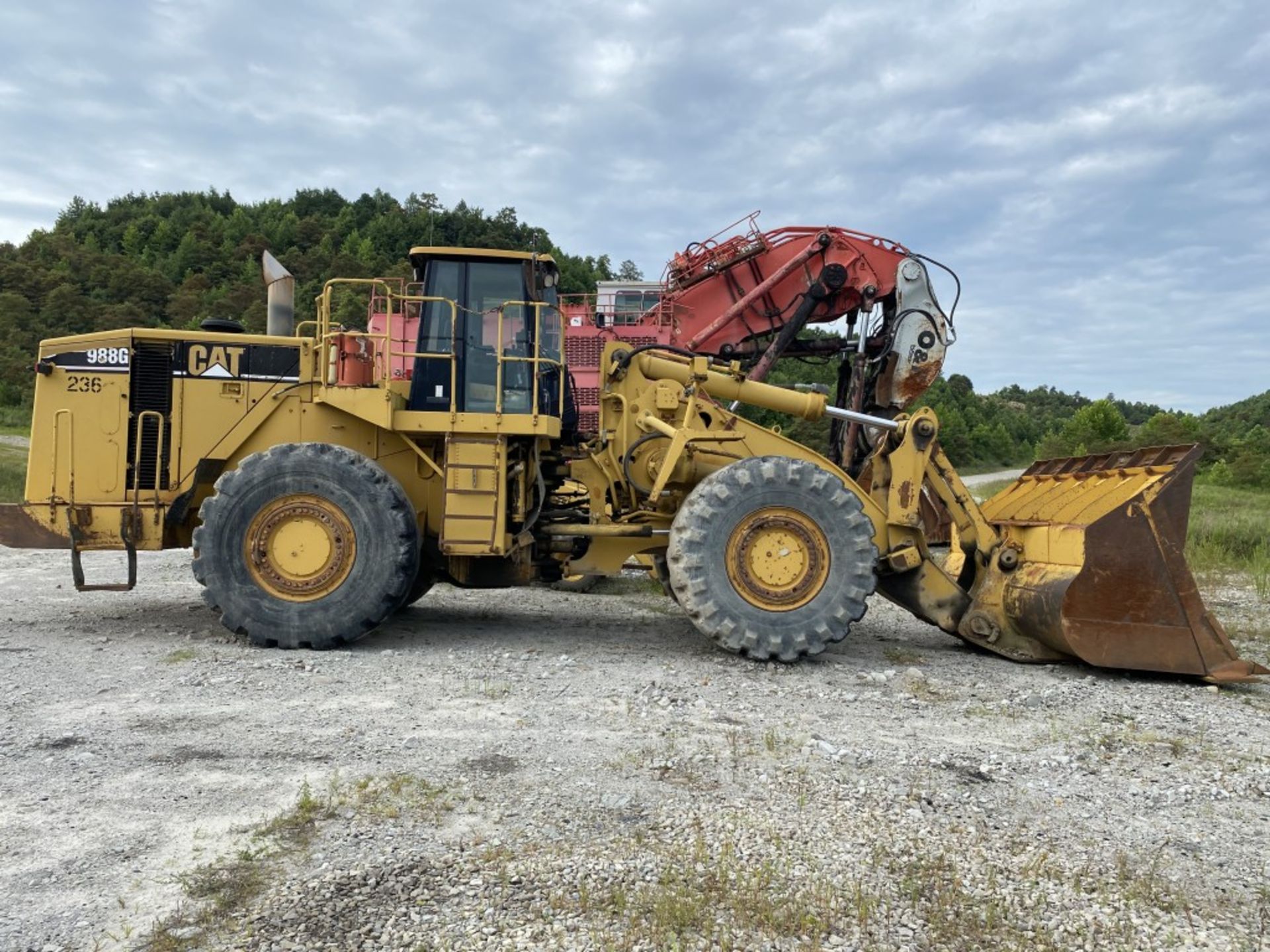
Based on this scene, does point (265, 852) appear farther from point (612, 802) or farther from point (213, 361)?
point (213, 361)

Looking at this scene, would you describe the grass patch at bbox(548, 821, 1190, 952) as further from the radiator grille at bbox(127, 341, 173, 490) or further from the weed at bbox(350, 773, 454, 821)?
the radiator grille at bbox(127, 341, 173, 490)

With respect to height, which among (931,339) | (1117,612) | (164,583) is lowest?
(164,583)

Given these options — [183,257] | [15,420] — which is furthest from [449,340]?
[183,257]

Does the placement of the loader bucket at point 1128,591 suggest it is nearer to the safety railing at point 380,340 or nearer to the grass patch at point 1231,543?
the grass patch at point 1231,543

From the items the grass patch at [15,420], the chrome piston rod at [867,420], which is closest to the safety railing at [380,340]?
the chrome piston rod at [867,420]

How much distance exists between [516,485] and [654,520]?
1.24m

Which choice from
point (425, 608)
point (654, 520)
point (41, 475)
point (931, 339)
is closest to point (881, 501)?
point (654, 520)

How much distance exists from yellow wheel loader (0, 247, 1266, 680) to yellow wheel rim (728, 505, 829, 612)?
2 cm

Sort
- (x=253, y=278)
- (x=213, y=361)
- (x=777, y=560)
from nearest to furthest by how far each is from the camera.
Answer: (x=777, y=560) < (x=213, y=361) < (x=253, y=278)

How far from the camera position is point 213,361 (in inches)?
309

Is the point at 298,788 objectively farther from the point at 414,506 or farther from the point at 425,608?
the point at 425,608

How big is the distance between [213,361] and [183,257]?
60.1 meters

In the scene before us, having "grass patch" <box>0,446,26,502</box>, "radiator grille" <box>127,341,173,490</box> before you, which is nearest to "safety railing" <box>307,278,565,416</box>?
"radiator grille" <box>127,341,173,490</box>

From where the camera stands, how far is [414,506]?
7852 mm
